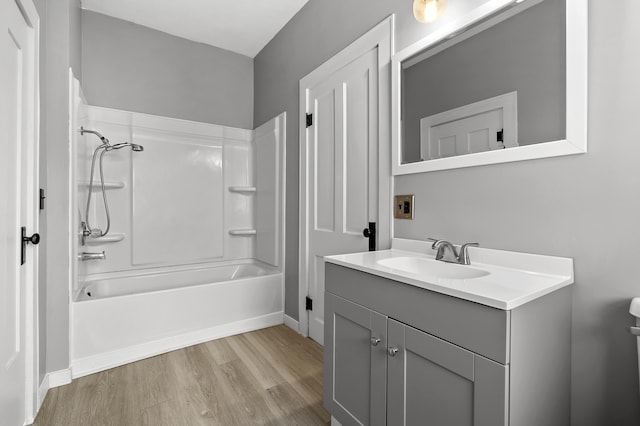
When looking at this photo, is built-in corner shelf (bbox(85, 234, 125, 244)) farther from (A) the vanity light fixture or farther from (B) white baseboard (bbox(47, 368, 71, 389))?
(A) the vanity light fixture

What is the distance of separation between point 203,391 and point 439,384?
1.43 m

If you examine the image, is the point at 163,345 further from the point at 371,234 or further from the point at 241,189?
the point at 371,234

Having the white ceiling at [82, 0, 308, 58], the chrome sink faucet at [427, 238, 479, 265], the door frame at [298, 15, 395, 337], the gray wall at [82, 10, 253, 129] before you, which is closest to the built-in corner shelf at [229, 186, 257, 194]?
the gray wall at [82, 10, 253, 129]

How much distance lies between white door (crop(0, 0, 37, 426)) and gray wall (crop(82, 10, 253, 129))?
1.28m

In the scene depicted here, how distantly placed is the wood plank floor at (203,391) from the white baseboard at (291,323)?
0.27 metres

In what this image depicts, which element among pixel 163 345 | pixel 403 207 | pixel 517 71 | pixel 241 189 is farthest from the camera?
pixel 241 189

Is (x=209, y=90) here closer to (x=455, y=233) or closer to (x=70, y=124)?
(x=70, y=124)

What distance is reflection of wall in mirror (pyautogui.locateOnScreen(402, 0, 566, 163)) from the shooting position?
1.11m

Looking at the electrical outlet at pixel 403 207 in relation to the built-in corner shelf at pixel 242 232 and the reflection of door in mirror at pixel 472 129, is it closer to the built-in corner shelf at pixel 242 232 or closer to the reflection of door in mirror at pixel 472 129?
the reflection of door in mirror at pixel 472 129

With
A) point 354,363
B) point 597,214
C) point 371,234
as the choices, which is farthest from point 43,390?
point 597,214

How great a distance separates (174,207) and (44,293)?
132 cm

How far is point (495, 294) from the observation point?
855 mm

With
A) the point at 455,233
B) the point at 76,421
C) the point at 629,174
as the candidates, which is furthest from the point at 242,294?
the point at 629,174

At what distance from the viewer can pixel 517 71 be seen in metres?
1.21
